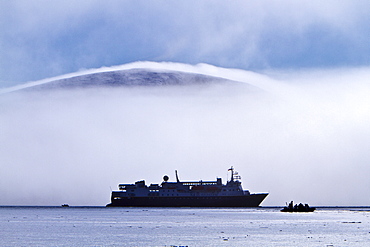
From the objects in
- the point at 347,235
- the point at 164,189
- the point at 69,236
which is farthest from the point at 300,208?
the point at 69,236

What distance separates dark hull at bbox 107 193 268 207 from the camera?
17712 cm

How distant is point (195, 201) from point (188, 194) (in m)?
2.97

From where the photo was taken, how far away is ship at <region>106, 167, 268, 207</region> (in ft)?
574

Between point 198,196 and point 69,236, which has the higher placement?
point 198,196

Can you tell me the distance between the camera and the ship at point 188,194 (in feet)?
574

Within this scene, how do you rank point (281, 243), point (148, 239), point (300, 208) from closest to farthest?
point (281, 243) → point (148, 239) → point (300, 208)

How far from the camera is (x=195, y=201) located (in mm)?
178250

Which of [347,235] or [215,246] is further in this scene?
[347,235]

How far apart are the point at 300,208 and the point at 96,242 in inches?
4093

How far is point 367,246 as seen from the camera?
5459 cm

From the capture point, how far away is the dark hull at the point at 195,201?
177125mm

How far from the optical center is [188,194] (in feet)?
582

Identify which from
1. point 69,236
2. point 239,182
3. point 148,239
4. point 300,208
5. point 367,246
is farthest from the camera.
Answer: point 239,182

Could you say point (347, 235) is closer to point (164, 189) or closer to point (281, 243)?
point (281, 243)
